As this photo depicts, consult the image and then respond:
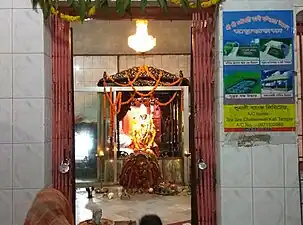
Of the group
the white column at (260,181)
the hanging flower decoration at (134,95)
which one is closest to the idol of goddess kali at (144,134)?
the hanging flower decoration at (134,95)

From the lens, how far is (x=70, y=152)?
8.77 feet

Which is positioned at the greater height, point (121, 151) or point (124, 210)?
point (121, 151)

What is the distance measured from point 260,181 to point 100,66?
17.4 ft

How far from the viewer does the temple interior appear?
6953 mm

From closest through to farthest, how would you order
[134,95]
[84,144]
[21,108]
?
[21,108]
[134,95]
[84,144]

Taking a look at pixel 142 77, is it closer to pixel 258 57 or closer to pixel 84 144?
pixel 84 144

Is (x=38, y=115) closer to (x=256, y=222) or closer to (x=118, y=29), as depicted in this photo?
(x=256, y=222)

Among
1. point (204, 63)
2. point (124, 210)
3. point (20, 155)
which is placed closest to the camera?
point (20, 155)

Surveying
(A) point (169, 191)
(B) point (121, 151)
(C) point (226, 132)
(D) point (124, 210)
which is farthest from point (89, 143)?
(C) point (226, 132)

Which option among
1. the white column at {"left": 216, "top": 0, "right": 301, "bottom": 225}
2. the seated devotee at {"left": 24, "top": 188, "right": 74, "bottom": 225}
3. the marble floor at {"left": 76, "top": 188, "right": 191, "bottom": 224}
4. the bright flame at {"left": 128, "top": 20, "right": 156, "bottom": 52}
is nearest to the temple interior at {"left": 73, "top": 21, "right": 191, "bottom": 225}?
the marble floor at {"left": 76, "top": 188, "right": 191, "bottom": 224}

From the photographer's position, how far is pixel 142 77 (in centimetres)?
693

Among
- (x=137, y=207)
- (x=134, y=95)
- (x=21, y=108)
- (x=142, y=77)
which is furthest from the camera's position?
(x=134, y=95)

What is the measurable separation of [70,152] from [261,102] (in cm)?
123

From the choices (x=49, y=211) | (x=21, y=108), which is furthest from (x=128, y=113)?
(x=49, y=211)
